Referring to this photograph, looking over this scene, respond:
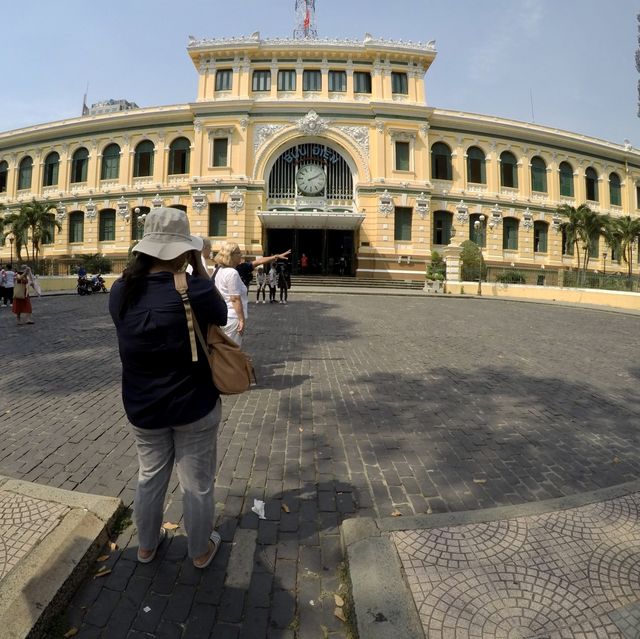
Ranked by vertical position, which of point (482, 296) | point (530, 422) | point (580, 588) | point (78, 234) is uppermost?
point (78, 234)

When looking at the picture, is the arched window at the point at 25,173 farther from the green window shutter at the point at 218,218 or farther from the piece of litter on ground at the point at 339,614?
the piece of litter on ground at the point at 339,614

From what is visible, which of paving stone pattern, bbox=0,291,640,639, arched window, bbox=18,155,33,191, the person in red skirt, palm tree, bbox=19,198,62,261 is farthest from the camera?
arched window, bbox=18,155,33,191

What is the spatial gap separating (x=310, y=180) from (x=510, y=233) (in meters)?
16.3

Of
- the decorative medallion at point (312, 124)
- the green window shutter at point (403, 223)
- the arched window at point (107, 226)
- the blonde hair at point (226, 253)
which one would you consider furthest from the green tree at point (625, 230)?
the arched window at point (107, 226)

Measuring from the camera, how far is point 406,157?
28.8 meters

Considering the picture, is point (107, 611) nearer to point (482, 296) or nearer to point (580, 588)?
point (580, 588)

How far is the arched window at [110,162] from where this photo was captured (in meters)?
31.1

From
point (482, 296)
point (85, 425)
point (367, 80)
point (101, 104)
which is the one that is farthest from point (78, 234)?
point (101, 104)

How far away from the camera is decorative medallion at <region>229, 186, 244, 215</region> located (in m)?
27.5

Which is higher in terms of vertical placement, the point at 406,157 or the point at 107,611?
the point at 406,157

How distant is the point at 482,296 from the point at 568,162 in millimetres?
19355

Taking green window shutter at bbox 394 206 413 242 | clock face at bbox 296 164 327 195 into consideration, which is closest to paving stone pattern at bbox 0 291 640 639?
green window shutter at bbox 394 206 413 242

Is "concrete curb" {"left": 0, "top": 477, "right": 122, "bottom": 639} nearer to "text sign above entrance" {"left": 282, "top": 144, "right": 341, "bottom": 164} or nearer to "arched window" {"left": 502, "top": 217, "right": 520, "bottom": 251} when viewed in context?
"text sign above entrance" {"left": 282, "top": 144, "right": 341, "bottom": 164}

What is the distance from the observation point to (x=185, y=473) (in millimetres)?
2039
